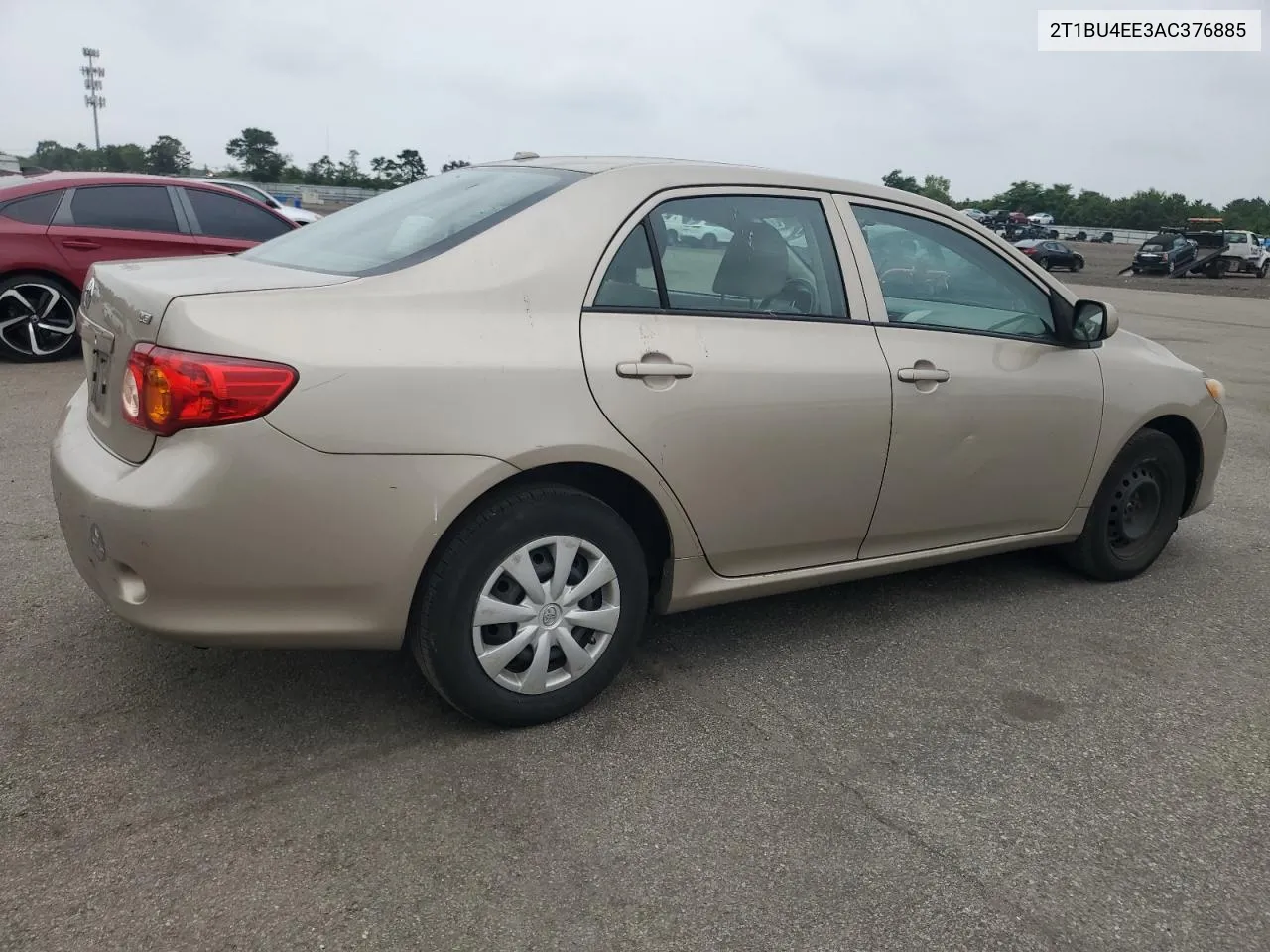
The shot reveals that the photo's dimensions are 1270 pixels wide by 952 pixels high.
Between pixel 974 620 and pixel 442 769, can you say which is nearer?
pixel 442 769

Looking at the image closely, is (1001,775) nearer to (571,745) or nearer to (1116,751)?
(1116,751)

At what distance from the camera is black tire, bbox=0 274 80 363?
7934 mm

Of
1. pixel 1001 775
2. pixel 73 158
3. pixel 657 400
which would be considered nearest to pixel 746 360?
pixel 657 400

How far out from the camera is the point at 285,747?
2.79m

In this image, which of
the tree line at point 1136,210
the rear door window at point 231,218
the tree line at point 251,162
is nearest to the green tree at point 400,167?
the tree line at point 251,162

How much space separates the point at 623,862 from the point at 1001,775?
3.62ft

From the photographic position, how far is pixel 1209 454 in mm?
4488

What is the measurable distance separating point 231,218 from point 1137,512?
7.61 meters

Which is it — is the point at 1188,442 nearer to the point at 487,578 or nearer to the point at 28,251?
the point at 487,578

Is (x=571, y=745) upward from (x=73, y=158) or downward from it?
downward

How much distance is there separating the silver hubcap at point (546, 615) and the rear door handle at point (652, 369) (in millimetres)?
477

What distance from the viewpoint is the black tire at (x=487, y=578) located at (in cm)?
268

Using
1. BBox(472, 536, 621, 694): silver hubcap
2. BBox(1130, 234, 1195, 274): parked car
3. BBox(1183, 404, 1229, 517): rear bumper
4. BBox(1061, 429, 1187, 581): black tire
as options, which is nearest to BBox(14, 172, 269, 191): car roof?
BBox(472, 536, 621, 694): silver hubcap

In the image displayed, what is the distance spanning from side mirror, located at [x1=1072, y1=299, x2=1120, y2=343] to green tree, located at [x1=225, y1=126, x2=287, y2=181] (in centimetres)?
7383
